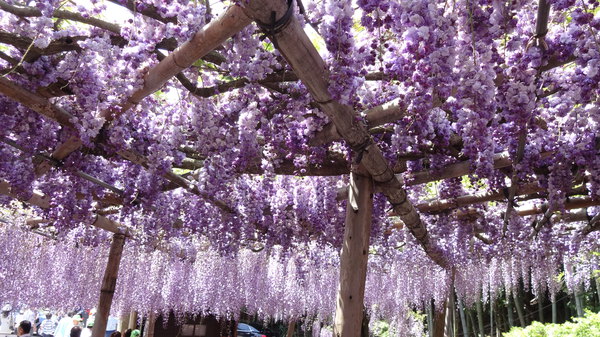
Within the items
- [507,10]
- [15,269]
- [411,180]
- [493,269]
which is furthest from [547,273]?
[15,269]

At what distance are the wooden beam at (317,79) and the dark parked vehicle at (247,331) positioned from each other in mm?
19391

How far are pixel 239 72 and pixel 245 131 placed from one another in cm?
68

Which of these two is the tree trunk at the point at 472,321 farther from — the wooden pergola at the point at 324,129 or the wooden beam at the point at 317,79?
the wooden beam at the point at 317,79

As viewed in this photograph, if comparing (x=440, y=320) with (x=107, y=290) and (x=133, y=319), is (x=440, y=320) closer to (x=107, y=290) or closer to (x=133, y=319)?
(x=107, y=290)

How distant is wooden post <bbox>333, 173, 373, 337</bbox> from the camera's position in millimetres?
3666

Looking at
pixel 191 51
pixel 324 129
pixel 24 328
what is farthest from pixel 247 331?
pixel 191 51

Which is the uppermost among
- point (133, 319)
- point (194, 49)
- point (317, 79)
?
point (194, 49)

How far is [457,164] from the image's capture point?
4176mm

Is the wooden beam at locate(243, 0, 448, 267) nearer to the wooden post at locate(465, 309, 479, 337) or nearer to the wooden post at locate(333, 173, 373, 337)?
the wooden post at locate(333, 173, 373, 337)

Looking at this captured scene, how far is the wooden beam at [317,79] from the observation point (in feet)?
6.64

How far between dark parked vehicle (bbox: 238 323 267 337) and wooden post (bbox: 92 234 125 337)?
15.1 meters

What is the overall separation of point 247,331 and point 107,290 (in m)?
16.2

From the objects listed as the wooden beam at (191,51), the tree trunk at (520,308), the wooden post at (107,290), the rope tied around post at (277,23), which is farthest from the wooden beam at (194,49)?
the tree trunk at (520,308)

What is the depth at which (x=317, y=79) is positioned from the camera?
7.97ft
